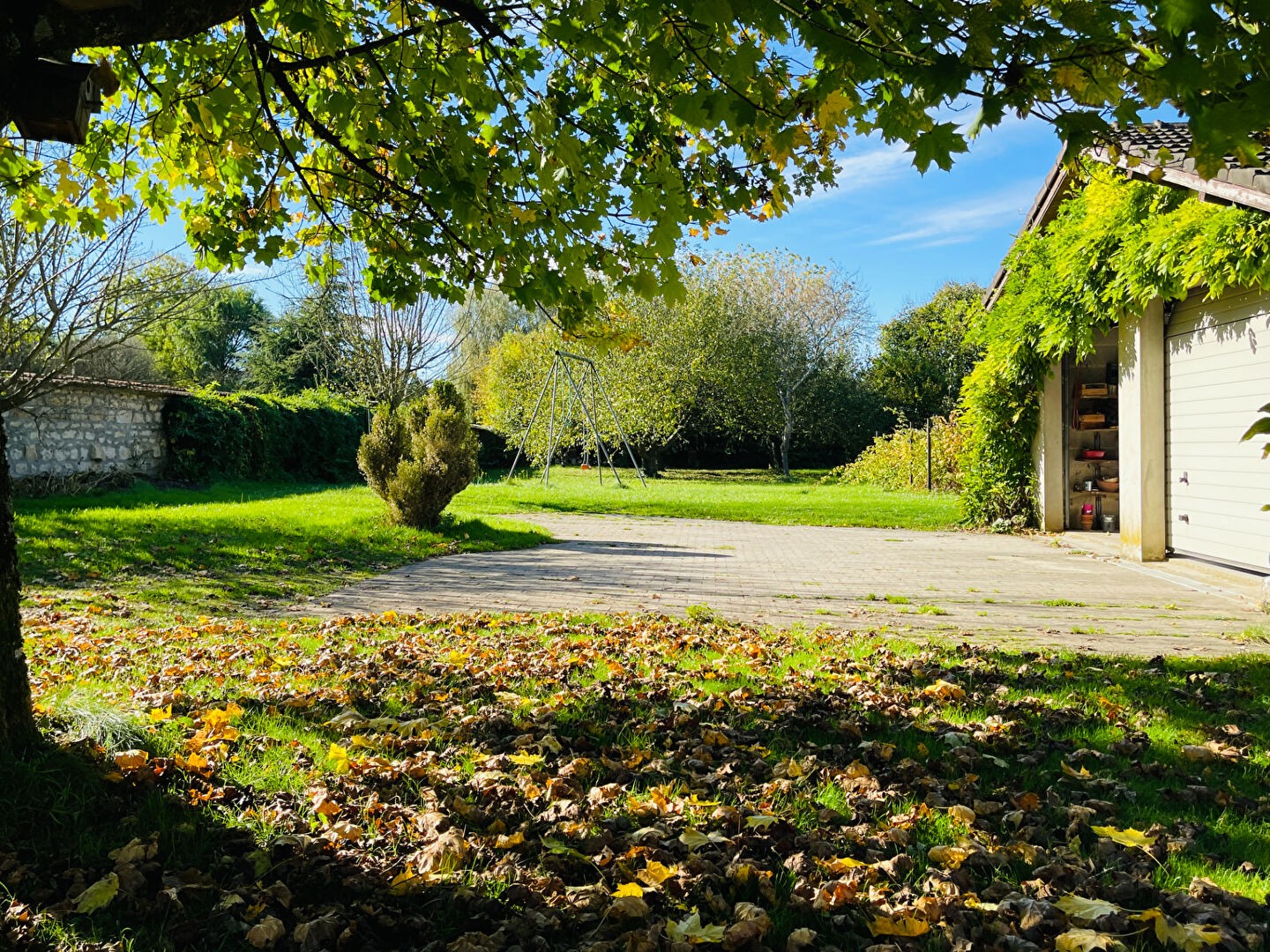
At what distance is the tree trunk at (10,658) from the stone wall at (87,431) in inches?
496

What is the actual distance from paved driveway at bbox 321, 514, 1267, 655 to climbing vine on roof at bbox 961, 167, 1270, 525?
6.04 ft

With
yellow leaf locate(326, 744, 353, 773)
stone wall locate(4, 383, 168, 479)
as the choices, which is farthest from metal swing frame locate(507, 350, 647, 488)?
yellow leaf locate(326, 744, 353, 773)

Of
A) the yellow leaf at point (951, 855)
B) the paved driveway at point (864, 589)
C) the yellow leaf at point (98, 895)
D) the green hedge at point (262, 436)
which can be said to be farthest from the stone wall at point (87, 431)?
the yellow leaf at point (951, 855)

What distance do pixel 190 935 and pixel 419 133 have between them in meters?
3.67

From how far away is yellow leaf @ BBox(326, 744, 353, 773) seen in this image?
313 centimetres

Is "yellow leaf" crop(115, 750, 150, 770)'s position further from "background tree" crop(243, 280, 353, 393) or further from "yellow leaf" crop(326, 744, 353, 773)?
"background tree" crop(243, 280, 353, 393)

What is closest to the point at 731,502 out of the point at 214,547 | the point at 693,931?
the point at 214,547

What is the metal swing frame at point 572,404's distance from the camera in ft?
67.2

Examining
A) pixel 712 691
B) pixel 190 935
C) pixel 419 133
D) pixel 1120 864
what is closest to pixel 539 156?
pixel 419 133

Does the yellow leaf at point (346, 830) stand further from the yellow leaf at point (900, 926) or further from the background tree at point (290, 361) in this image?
the background tree at point (290, 361)

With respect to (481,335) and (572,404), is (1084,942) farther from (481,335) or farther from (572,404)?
(481,335)

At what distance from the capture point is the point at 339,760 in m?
3.18

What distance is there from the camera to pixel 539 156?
429 centimetres

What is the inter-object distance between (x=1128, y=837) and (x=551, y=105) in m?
4.18
